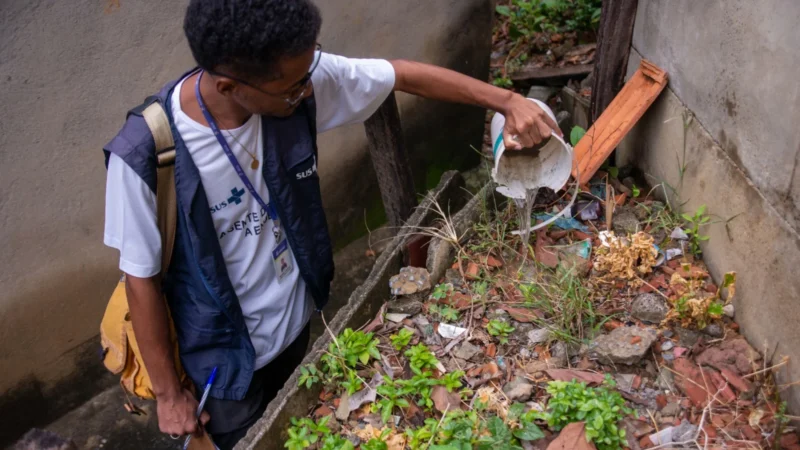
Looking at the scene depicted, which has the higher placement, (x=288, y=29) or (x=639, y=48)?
(x=288, y=29)

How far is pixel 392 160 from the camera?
10.8 feet

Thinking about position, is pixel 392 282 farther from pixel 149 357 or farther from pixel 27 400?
pixel 27 400

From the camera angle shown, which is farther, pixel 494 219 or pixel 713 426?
pixel 494 219

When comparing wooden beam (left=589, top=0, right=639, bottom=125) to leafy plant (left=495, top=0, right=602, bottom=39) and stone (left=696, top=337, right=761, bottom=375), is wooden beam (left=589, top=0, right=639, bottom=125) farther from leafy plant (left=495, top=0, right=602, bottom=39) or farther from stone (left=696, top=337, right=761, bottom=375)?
leafy plant (left=495, top=0, right=602, bottom=39)

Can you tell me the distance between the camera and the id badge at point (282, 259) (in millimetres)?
2504

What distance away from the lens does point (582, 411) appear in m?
2.21

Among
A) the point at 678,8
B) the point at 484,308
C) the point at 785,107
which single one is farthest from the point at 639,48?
the point at 484,308

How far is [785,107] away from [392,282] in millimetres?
1625

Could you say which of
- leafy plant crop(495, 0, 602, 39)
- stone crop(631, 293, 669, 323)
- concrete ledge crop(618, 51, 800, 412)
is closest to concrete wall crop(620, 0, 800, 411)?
concrete ledge crop(618, 51, 800, 412)

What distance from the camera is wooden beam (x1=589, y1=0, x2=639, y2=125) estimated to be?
3.41 m

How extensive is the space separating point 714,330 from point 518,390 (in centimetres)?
81

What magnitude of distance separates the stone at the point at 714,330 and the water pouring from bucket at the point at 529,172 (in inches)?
29.1

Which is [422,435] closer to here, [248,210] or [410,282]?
[410,282]

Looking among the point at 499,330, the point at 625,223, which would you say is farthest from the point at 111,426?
the point at 625,223
